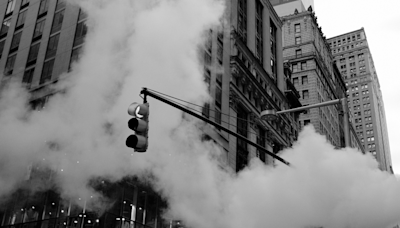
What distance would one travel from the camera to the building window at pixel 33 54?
26828mm

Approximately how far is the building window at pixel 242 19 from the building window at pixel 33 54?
1469cm

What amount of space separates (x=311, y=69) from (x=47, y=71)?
39.1 metres

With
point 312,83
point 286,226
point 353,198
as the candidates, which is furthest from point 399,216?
point 312,83

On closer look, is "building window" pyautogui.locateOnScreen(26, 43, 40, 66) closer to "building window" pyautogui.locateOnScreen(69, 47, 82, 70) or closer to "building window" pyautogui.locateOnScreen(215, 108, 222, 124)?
"building window" pyautogui.locateOnScreen(69, 47, 82, 70)

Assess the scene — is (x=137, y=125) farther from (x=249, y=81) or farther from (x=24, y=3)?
(x=249, y=81)

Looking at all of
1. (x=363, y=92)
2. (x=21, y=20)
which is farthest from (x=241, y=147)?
(x=363, y=92)

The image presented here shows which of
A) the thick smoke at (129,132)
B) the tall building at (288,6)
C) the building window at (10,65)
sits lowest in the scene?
the thick smoke at (129,132)

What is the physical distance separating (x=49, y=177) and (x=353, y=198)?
12268 millimetres

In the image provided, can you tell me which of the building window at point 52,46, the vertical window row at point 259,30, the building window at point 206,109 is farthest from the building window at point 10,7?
the vertical window row at point 259,30

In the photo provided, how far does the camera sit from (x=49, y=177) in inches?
764

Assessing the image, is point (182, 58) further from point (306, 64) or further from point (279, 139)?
point (306, 64)

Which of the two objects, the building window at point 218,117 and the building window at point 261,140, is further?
the building window at point 261,140

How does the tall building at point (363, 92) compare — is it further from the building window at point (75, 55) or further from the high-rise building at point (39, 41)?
the building window at point (75, 55)

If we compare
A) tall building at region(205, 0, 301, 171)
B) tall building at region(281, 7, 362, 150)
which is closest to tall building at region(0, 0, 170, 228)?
tall building at region(205, 0, 301, 171)
